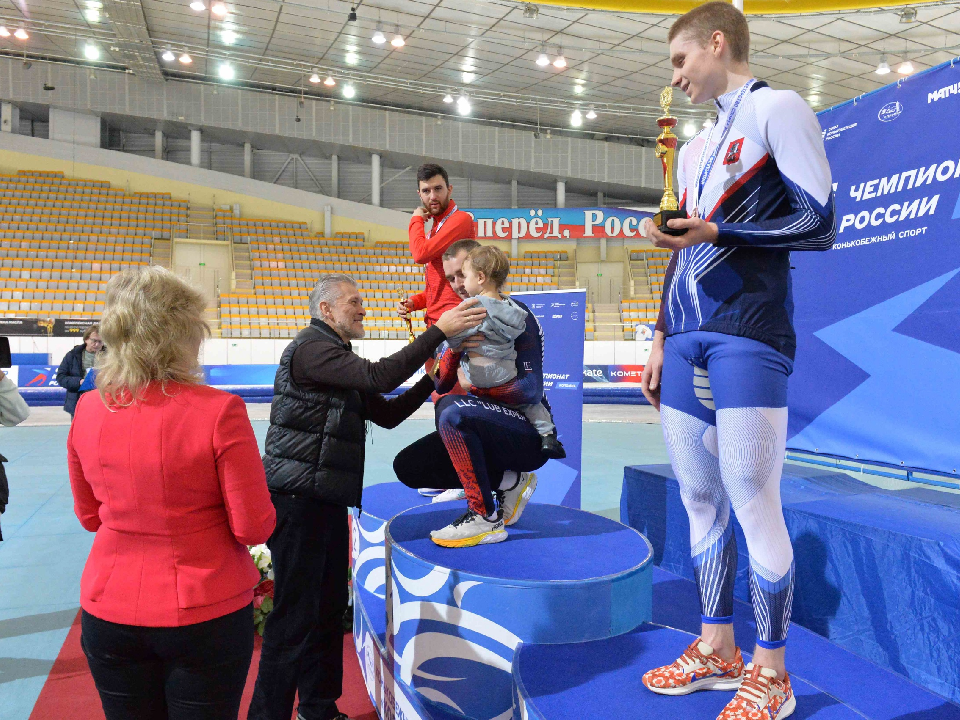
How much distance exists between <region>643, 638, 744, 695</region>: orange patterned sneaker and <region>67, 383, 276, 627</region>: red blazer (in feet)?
3.01

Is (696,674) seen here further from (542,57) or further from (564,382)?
(542,57)

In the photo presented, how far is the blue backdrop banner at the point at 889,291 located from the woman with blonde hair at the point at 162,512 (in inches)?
103

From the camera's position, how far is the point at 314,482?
81.1 inches

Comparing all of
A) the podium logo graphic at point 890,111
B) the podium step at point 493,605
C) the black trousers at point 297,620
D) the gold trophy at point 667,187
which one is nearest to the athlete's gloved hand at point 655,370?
the gold trophy at point 667,187

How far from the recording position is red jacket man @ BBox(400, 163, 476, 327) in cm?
289

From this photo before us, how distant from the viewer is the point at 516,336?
2223 mm

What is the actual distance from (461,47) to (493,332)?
1360cm

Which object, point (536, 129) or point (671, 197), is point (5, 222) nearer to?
point (536, 129)

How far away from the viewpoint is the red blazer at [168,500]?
4.06 feet

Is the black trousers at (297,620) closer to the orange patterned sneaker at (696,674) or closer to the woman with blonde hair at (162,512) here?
the woman with blonde hair at (162,512)

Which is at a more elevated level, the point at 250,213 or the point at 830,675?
the point at 250,213

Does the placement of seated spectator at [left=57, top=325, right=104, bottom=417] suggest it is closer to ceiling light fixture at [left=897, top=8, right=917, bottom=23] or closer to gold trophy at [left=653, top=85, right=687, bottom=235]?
gold trophy at [left=653, top=85, right=687, bottom=235]

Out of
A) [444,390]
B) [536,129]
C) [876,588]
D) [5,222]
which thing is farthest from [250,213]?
[876,588]

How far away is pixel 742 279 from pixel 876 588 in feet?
4.19
